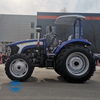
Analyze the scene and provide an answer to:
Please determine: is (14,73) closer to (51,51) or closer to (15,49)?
(15,49)

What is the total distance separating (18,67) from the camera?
14.4 feet

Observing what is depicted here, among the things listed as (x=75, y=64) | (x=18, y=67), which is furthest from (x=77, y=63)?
(x=18, y=67)

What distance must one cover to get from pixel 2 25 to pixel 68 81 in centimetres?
2613

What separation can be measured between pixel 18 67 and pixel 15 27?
24632 millimetres

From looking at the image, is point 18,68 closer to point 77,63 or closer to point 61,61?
point 61,61

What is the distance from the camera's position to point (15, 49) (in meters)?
5.00

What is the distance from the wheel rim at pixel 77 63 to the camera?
4.48 m

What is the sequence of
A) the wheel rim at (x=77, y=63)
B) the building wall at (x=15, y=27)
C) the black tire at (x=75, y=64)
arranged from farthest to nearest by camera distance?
the building wall at (x=15, y=27) → the wheel rim at (x=77, y=63) → the black tire at (x=75, y=64)

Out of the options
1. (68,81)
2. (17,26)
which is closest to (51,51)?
(68,81)

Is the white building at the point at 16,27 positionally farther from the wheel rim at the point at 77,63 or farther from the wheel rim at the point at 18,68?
the wheel rim at the point at 77,63

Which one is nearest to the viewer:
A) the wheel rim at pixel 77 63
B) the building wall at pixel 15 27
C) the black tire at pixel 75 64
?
the black tire at pixel 75 64

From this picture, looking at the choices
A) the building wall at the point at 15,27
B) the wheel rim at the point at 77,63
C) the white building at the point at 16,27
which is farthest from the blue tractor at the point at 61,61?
the building wall at the point at 15,27

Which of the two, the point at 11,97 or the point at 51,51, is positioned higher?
the point at 51,51

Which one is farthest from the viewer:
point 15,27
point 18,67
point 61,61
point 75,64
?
point 15,27
